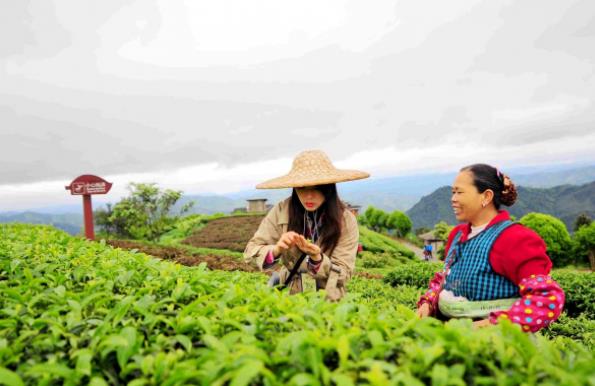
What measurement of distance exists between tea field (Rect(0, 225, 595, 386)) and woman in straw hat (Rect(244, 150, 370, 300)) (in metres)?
0.87

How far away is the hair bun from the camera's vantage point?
A: 2.69 m

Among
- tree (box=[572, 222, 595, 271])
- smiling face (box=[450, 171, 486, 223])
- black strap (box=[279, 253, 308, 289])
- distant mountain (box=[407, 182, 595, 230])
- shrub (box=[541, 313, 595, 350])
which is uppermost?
smiling face (box=[450, 171, 486, 223])

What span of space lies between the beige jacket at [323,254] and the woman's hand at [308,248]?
0.27 feet

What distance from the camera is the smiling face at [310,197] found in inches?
123

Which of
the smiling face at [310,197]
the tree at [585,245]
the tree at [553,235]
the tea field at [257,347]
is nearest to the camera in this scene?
the tea field at [257,347]

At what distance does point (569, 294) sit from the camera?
756 centimetres

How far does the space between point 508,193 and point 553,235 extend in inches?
936

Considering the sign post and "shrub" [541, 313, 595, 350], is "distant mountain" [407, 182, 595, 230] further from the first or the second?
"shrub" [541, 313, 595, 350]

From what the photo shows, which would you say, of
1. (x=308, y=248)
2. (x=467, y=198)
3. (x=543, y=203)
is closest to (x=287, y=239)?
(x=308, y=248)

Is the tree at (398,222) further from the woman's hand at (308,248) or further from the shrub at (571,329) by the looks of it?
the woman's hand at (308,248)

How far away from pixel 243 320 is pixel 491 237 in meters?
1.53

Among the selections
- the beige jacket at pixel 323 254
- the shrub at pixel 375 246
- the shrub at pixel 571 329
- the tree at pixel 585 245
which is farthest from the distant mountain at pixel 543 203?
the beige jacket at pixel 323 254

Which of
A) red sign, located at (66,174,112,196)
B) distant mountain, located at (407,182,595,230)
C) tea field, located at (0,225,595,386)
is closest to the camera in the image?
tea field, located at (0,225,595,386)

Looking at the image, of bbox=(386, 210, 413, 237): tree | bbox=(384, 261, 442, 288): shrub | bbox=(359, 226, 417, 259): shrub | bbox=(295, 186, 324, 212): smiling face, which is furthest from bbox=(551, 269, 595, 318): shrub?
bbox=(386, 210, 413, 237): tree
